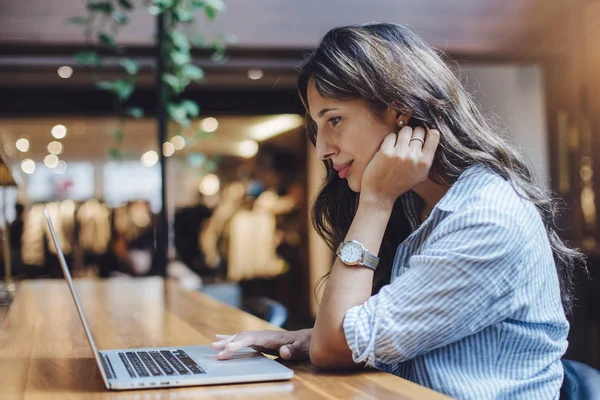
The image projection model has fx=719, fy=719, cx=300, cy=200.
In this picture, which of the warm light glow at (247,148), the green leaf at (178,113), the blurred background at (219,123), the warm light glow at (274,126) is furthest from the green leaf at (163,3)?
the warm light glow at (247,148)

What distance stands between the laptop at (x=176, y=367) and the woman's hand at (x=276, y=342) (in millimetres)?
25

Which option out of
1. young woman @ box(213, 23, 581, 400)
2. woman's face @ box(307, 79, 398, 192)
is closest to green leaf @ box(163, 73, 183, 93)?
young woman @ box(213, 23, 581, 400)

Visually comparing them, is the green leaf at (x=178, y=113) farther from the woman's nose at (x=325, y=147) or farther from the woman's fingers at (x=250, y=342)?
the woman's fingers at (x=250, y=342)

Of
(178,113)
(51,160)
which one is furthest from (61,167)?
(178,113)

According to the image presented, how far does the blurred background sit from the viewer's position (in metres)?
4.14

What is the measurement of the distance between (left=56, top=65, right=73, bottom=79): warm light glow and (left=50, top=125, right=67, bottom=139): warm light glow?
2003 mm

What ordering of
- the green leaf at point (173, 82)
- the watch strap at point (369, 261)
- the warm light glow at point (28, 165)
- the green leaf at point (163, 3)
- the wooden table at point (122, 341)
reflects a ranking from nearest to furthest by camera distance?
1. the wooden table at point (122, 341)
2. the watch strap at point (369, 261)
3. the green leaf at point (163, 3)
4. the green leaf at point (173, 82)
5. the warm light glow at point (28, 165)

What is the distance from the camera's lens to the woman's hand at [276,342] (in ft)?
4.51

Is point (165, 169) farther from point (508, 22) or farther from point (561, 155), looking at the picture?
point (561, 155)

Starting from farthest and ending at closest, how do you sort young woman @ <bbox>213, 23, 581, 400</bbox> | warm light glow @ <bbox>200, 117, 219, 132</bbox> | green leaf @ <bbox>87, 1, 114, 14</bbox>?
warm light glow @ <bbox>200, 117, 219, 132</bbox> → green leaf @ <bbox>87, 1, 114, 14</bbox> → young woman @ <bbox>213, 23, 581, 400</bbox>

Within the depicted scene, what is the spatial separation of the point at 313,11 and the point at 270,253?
415cm

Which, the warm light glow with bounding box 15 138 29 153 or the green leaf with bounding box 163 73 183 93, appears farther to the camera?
the warm light glow with bounding box 15 138 29 153

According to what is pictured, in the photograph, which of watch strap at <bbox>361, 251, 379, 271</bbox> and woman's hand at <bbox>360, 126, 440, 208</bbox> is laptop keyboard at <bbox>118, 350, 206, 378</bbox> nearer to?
watch strap at <bbox>361, 251, 379, 271</bbox>

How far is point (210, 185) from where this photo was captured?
31.3 ft
